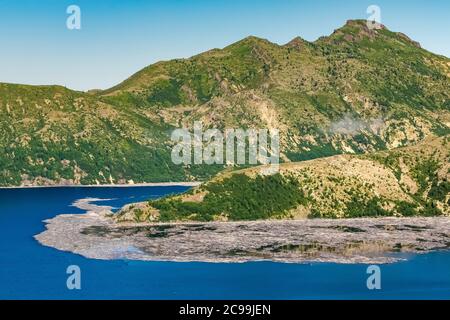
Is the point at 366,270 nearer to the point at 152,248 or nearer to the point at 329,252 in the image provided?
the point at 329,252

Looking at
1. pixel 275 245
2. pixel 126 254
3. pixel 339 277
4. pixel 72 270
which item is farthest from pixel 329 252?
pixel 72 270

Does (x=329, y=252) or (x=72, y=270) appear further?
(x=329, y=252)
